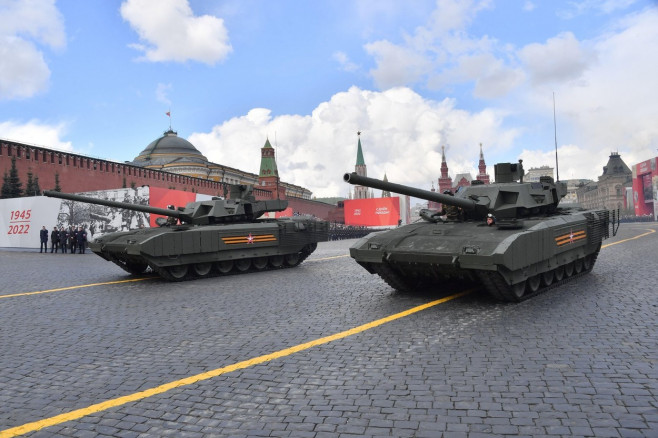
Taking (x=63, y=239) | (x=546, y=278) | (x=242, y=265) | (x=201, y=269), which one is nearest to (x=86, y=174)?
(x=63, y=239)

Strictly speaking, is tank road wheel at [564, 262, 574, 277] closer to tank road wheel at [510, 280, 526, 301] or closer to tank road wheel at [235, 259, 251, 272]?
tank road wheel at [510, 280, 526, 301]

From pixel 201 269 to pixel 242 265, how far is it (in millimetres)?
1248

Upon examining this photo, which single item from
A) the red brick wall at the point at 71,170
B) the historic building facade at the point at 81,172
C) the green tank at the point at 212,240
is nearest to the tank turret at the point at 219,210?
the green tank at the point at 212,240

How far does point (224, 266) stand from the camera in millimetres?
13258

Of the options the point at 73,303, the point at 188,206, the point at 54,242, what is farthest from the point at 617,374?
the point at 54,242

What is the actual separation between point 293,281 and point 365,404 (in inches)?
302

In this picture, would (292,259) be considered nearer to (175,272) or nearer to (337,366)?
(175,272)

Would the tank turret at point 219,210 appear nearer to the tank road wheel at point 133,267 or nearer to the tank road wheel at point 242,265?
the tank road wheel at point 242,265

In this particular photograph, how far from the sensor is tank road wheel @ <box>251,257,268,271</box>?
555 inches

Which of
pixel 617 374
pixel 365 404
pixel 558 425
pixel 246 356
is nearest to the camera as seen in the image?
pixel 558 425

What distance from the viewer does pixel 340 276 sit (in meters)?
12.4

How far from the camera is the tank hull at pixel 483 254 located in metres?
7.71

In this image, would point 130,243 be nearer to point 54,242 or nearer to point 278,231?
point 278,231

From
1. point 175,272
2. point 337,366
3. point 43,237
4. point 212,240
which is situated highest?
point 43,237
